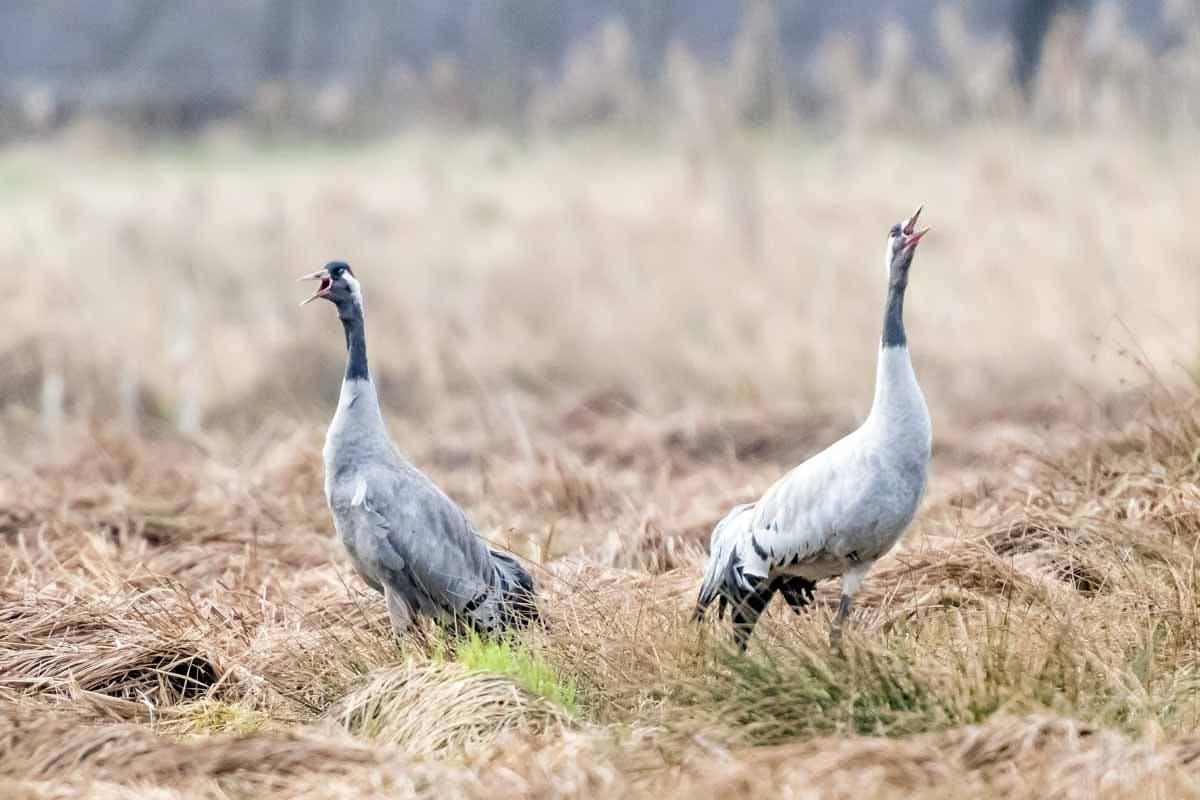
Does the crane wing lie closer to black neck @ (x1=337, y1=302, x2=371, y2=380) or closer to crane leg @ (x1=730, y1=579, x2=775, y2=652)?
black neck @ (x1=337, y1=302, x2=371, y2=380)

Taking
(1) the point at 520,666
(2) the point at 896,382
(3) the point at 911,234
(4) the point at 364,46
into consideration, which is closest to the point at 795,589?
(2) the point at 896,382

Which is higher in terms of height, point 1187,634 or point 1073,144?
point 1073,144

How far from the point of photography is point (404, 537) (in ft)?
18.1

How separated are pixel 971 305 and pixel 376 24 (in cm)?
1176

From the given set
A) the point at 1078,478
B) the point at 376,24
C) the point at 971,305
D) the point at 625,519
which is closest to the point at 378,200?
the point at 971,305

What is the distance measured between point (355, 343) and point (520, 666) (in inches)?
50.7

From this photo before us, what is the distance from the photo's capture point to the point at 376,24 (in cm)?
2245

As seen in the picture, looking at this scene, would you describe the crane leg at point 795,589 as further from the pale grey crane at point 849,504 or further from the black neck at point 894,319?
the black neck at point 894,319

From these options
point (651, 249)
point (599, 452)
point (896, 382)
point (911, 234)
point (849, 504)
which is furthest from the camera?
Answer: point (651, 249)

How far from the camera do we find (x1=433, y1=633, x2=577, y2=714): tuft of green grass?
4.91 meters

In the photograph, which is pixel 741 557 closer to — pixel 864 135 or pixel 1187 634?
pixel 1187 634

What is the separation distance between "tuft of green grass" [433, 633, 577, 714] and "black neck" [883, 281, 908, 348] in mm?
1288

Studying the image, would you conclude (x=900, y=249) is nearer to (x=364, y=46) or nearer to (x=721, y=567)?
(x=721, y=567)

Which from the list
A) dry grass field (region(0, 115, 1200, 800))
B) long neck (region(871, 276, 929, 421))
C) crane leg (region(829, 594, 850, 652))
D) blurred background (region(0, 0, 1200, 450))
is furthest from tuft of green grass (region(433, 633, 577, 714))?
blurred background (region(0, 0, 1200, 450))
